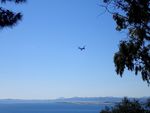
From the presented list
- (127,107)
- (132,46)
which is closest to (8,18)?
(132,46)

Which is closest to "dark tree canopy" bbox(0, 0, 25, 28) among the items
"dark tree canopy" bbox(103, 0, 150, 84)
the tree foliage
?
"dark tree canopy" bbox(103, 0, 150, 84)

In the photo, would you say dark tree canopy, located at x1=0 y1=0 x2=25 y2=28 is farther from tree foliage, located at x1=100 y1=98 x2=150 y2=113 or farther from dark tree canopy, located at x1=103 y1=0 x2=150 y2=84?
tree foliage, located at x1=100 y1=98 x2=150 y2=113

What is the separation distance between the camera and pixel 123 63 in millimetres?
20203

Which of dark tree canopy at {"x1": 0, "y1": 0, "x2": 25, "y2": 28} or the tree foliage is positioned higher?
dark tree canopy at {"x1": 0, "y1": 0, "x2": 25, "y2": 28}

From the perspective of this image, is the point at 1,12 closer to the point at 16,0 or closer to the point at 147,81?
the point at 16,0

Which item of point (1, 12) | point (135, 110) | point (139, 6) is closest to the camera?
point (1, 12)

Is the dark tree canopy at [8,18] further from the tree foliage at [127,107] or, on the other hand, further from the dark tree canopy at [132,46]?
the tree foliage at [127,107]

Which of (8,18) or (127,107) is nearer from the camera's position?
(8,18)

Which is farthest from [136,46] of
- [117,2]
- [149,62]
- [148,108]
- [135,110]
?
[135,110]

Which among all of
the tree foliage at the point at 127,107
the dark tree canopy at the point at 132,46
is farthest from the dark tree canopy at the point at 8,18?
the tree foliage at the point at 127,107

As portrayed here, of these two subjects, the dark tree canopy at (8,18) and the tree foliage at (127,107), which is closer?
the dark tree canopy at (8,18)

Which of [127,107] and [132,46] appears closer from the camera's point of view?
[132,46]

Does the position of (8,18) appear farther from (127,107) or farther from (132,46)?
(127,107)

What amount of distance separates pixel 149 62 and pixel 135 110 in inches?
533
